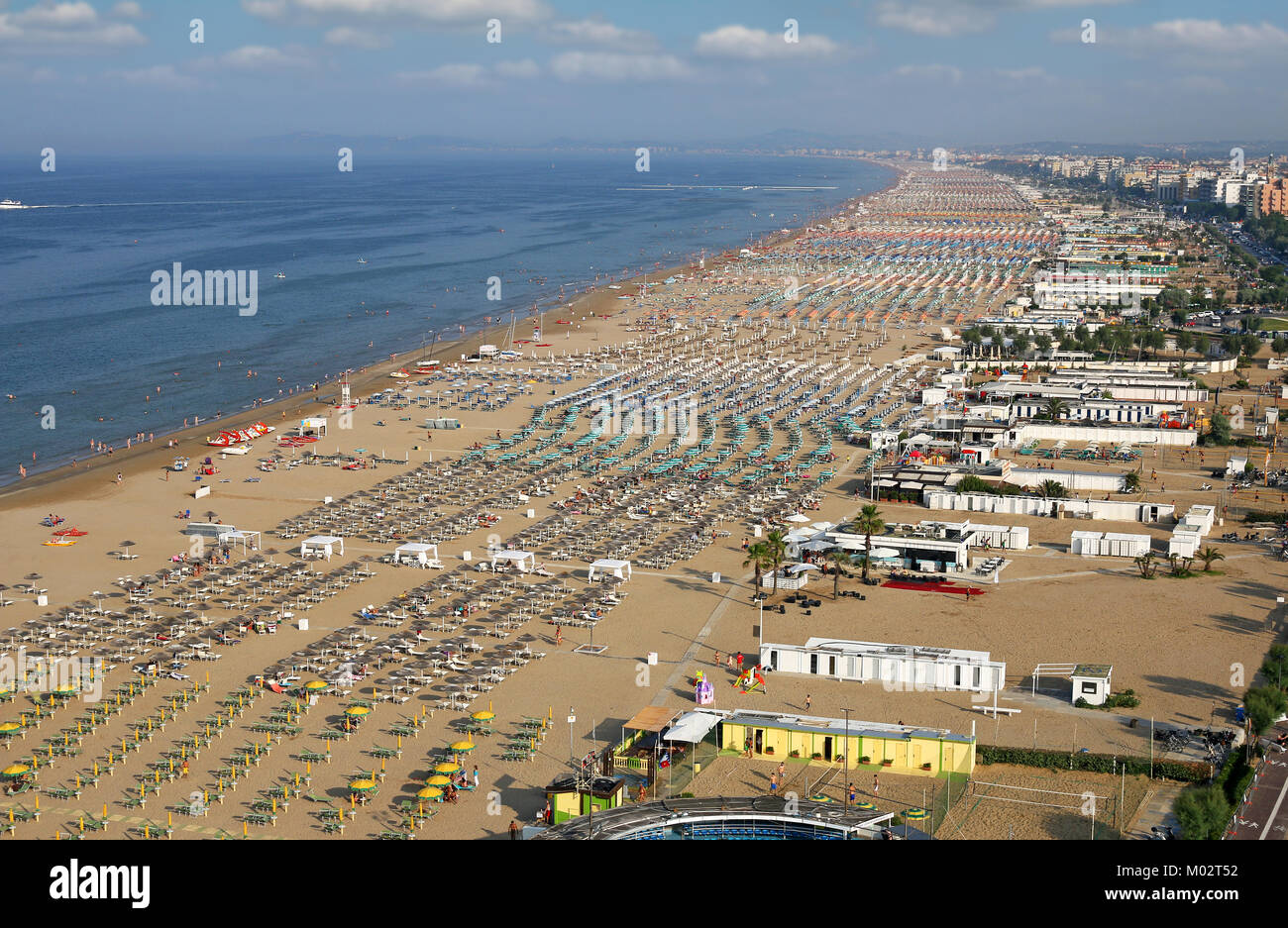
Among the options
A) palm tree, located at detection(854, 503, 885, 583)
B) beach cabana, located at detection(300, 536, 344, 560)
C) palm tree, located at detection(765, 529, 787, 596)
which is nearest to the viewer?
palm tree, located at detection(765, 529, 787, 596)

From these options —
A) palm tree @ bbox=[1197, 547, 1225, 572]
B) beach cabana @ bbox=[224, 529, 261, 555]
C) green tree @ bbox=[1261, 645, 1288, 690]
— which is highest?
palm tree @ bbox=[1197, 547, 1225, 572]

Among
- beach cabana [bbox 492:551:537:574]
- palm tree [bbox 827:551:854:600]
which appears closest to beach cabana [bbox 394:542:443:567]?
beach cabana [bbox 492:551:537:574]

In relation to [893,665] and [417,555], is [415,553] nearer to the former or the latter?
[417,555]

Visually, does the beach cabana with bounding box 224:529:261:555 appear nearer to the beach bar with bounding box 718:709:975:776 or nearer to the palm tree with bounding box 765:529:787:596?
the palm tree with bounding box 765:529:787:596

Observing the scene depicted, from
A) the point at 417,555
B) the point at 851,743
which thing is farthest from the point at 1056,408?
the point at 851,743
